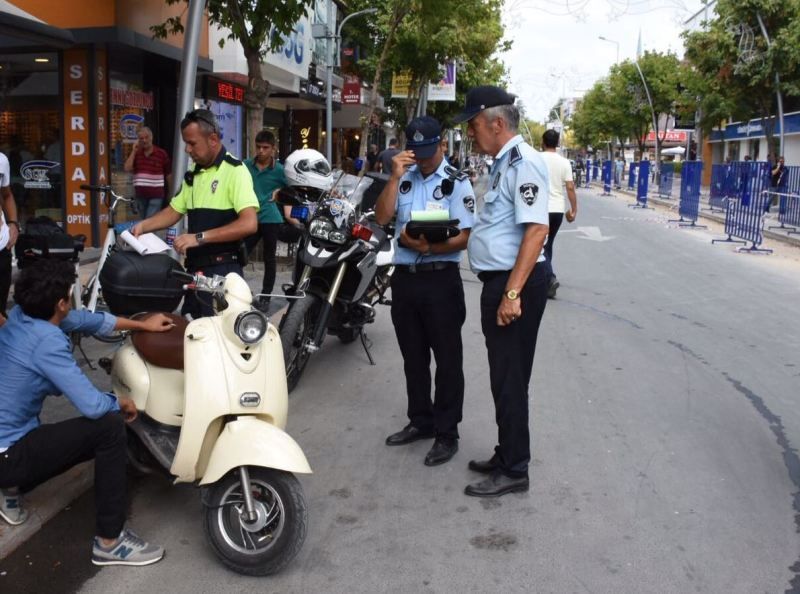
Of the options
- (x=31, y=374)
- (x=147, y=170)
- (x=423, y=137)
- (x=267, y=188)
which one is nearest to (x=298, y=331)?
(x=423, y=137)

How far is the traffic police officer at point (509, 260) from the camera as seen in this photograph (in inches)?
156

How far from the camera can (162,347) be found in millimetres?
3666

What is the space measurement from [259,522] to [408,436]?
1767 mm

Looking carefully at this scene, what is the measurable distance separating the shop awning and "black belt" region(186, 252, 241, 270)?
631 cm

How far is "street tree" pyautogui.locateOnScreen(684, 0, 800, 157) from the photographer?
92.5ft

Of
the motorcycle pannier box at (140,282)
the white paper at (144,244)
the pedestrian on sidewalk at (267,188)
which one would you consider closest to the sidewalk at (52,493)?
the motorcycle pannier box at (140,282)

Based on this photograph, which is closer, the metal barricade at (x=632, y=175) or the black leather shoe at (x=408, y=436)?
the black leather shoe at (x=408, y=436)

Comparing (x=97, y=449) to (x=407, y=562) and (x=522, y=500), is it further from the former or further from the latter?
(x=522, y=500)

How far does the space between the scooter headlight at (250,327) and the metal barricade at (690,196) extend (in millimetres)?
18250

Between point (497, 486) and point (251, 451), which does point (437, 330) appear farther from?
point (251, 451)

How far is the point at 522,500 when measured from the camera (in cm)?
422

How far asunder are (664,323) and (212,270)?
208 inches

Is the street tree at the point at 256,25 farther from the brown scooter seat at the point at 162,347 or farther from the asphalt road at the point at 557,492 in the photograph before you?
the brown scooter seat at the point at 162,347

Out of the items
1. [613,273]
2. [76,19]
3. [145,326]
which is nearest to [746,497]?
[145,326]
